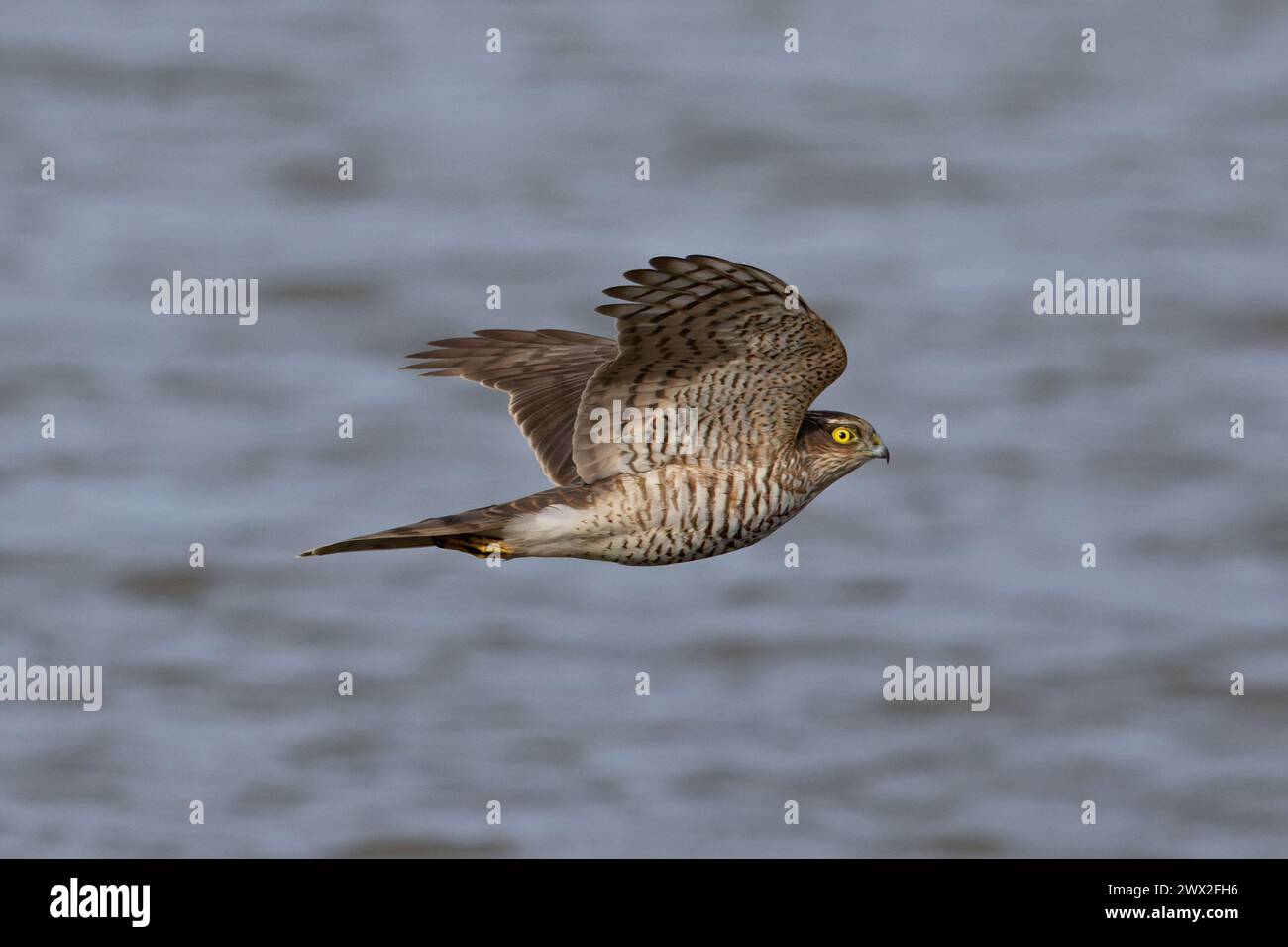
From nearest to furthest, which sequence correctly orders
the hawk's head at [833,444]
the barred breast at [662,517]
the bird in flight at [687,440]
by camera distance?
the bird in flight at [687,440], the barred breast at [662,517], the hawk's head at [833,444]

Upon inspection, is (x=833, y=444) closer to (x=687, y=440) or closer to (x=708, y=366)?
(x=687, y=440)

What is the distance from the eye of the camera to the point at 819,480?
11.5m

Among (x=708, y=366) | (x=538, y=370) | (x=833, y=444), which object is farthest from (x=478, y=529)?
(x=538, y=370)

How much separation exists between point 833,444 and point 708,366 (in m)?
1.00

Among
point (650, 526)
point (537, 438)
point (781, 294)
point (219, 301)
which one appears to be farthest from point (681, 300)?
point (219, 301)

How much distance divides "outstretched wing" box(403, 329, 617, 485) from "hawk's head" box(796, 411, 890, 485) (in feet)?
4.26

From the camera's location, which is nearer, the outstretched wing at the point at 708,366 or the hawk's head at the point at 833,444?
the outstretched wing at the point at 708,366

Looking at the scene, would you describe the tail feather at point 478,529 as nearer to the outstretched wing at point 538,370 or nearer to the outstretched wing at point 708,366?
the outstretched wing at point 708,366

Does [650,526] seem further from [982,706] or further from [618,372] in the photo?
[982,706]

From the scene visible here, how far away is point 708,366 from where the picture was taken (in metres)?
10.9

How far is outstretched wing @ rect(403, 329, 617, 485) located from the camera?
482 inches

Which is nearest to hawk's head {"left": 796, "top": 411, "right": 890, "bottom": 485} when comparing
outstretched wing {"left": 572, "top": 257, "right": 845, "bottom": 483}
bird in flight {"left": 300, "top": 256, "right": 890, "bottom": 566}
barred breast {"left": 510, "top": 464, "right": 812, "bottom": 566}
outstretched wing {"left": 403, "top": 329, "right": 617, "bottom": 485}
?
bird in flight {"left": 300, "top": 256, "right": 890, "bottom": 566}

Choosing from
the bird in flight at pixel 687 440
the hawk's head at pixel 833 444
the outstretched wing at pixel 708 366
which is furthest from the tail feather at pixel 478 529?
the hawk's head at pixel 833 444

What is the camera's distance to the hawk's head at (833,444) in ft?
37.7
